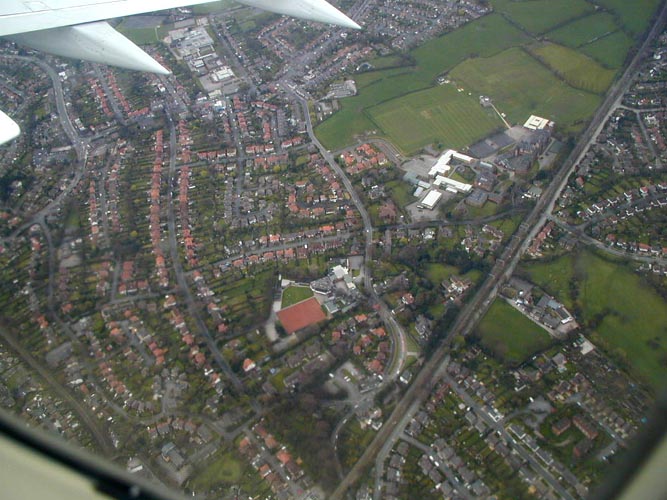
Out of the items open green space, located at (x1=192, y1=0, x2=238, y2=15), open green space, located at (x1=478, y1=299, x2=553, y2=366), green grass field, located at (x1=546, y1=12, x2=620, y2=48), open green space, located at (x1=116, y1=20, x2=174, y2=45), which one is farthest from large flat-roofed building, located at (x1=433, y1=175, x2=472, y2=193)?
open green space, located at (x1=192, y1=0, x2=238, y2=15)

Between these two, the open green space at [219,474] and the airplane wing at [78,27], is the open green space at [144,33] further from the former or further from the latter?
the open green space at [219,474]

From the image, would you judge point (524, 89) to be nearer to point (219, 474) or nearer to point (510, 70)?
point (510, 70)

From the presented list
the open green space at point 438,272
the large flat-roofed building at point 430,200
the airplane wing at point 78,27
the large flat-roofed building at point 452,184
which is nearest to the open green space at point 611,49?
the large flat-roofed building at point 452,184

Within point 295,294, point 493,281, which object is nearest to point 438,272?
point 493,281

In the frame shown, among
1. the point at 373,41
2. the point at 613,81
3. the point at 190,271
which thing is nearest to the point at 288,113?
the point at 373,41

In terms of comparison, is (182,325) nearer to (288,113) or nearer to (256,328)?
(256,328)

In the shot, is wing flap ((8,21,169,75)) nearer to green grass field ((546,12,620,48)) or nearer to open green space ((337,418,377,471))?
open green space ((337,418,377,471))

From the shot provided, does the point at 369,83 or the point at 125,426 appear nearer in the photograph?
the point at 125,426
